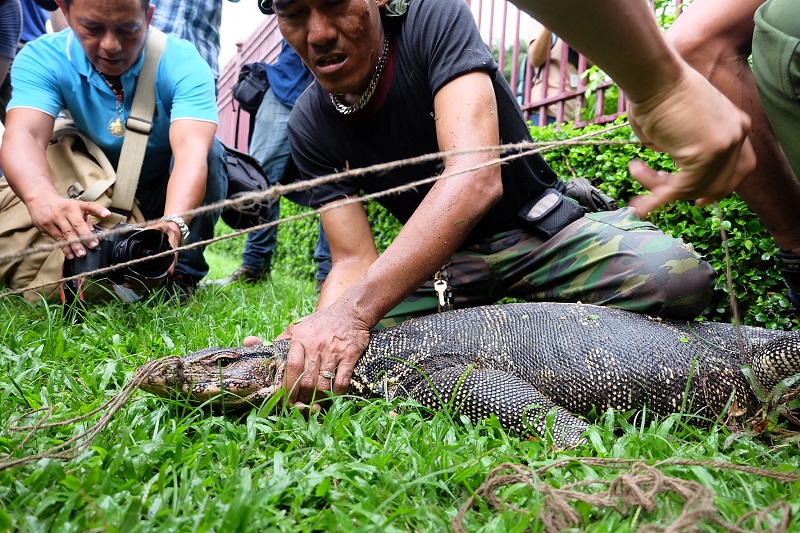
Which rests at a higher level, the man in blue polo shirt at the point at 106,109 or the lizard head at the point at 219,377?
the man in blue polo shirt at the point at 106,109

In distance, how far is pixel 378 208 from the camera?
5.91 m

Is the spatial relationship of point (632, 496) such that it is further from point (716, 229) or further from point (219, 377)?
point (716, 229)

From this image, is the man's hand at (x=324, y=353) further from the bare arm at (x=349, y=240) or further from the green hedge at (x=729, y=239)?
the green hedge at (x=729, y=239)

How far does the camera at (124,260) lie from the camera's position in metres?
3.06

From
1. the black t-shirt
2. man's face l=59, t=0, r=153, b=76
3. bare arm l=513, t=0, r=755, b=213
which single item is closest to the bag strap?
man's face l=59, t=0, r=153, b=76

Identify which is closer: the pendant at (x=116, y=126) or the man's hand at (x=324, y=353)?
the man's hand at (x=324, y=353)

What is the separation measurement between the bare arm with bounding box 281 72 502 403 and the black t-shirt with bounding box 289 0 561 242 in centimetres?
28

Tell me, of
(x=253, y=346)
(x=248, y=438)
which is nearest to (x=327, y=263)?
(x=253, y=346)

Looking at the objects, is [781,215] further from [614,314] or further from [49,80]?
[49,80]

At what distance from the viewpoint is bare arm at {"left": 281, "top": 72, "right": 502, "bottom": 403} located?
7.64ft

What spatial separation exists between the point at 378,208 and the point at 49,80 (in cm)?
295

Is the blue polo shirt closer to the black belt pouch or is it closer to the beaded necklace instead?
the beaded necklace

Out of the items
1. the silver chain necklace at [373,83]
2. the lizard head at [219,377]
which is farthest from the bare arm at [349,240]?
the lizard head at [219,377]

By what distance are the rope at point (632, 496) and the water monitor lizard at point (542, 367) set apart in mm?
525
